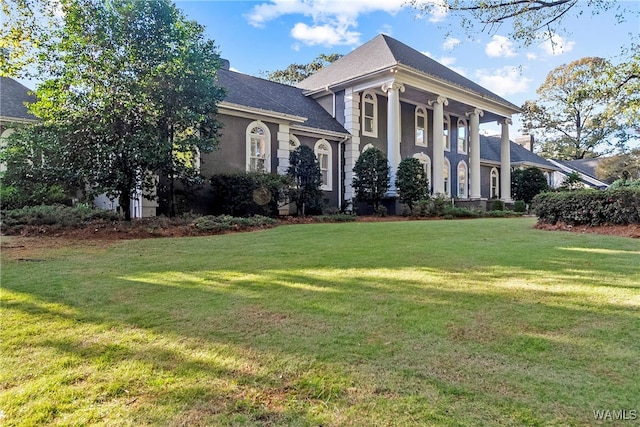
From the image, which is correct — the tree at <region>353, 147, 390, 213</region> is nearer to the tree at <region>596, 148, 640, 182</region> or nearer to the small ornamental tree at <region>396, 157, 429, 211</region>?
the small ornamental tree at <region>396, 157, 429, 211</region>

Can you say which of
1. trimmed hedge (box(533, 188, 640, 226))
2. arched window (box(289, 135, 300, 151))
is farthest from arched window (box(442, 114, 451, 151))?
trimmed hedge (box(533, 188, 640, 226))

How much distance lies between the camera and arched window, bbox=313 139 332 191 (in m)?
17.7

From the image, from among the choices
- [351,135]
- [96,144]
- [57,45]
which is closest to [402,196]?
[351,135]

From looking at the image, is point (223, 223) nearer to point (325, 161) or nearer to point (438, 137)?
point (325, 161)

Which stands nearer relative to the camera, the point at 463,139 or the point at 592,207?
the point at 592,207

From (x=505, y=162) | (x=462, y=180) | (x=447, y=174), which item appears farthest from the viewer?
(x=462, y=180)

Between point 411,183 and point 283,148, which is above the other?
point 283,148

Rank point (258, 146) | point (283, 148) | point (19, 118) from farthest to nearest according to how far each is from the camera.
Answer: point (283, 148)
point (258, 146)
point (19, 118)

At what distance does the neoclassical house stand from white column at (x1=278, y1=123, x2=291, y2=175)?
0.04m

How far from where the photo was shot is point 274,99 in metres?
17.6

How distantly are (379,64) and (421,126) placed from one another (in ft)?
18.3

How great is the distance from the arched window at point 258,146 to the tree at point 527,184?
18.9 metres

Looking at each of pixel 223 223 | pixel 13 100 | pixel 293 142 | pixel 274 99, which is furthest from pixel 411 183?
pixel 13 100

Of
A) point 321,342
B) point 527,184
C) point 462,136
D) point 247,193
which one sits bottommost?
point 321,342
